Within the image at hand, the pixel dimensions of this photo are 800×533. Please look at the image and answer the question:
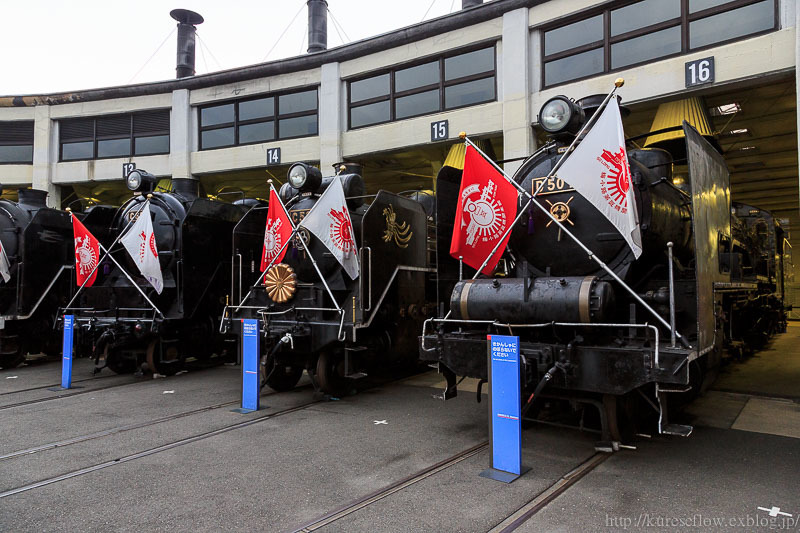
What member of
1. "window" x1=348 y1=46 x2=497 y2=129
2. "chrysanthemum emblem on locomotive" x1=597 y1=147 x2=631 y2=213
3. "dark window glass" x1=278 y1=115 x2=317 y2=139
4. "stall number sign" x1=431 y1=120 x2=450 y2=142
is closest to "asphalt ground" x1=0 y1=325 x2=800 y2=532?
"chrysanthemum emblem on locomotive" x1=597 y1=147 x2=631 y2=213

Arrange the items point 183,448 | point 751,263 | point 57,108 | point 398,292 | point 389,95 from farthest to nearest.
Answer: point 57,108
point 389,95
point 751,263
point 398,292
point 183,448

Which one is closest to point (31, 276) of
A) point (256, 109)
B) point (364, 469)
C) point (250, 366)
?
point (250, 366)

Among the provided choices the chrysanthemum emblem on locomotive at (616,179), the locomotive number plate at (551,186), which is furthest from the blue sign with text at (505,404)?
the locomotive number plate at (551,186)

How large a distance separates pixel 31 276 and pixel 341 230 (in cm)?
749

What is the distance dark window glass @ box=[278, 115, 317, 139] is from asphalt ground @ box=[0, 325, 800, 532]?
9401 mm

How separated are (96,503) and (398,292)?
474cm

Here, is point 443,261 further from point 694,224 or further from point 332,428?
point 694,224

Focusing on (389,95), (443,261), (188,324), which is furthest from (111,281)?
(389,95)

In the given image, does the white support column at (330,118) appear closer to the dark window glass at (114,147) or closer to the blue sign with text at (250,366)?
the dark window glass at (114,147)

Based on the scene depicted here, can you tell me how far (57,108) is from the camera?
17.1 metres

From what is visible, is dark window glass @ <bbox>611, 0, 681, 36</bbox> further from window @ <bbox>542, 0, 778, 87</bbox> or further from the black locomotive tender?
the black locomotive tender

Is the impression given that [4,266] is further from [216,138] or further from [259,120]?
[259,120]

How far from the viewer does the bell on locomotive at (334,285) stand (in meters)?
6.89

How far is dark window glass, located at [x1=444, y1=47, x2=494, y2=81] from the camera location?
12052mm
